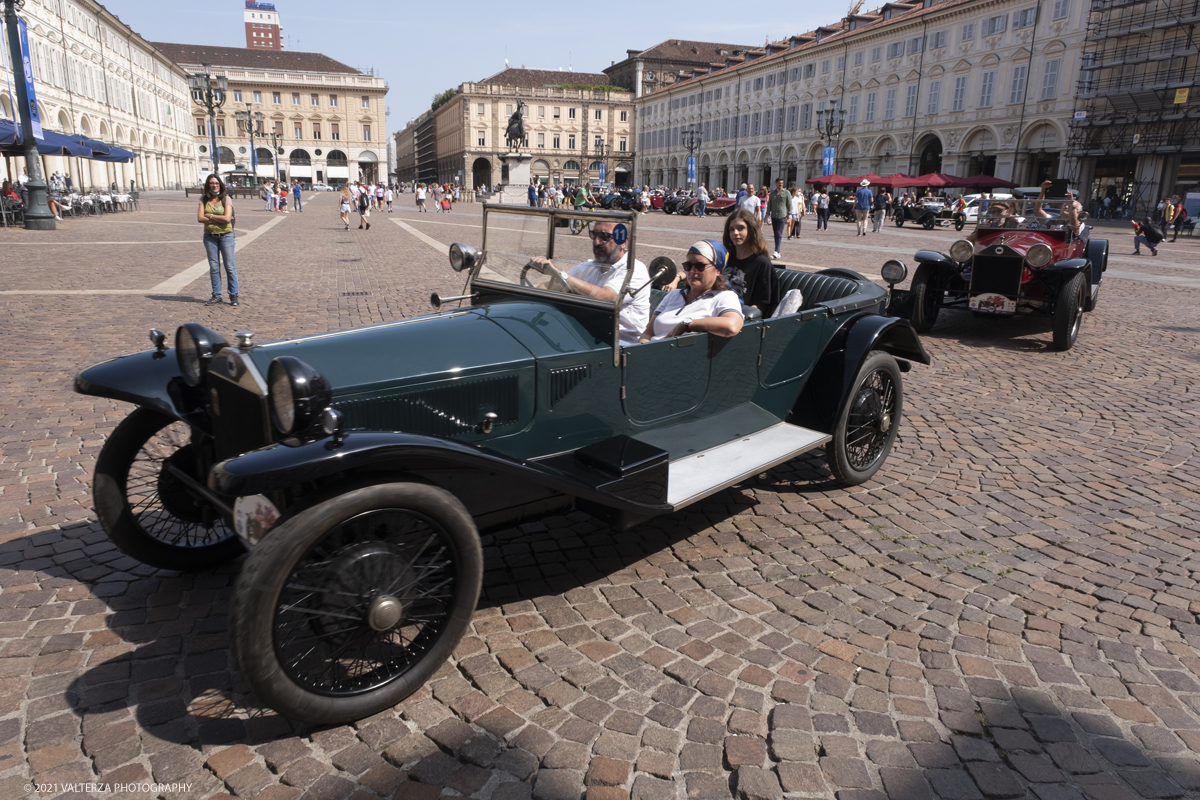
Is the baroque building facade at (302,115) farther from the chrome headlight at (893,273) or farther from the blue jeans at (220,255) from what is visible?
the chrome headlight at (893,273)

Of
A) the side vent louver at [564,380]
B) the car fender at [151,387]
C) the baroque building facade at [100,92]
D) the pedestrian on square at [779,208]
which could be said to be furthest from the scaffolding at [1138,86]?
the baroque building facade at [100,92]

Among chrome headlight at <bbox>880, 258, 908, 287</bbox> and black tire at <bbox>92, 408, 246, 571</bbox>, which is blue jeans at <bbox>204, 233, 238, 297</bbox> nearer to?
black tire at <bbox>92, 408, 246, 571</bbox>

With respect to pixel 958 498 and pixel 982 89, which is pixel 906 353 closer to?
pixel 958 498

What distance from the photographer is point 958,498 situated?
4301 mm

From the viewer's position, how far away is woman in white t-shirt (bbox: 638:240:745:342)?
11.7 feet

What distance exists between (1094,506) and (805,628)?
2.27 meters

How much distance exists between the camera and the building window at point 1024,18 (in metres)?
40.8

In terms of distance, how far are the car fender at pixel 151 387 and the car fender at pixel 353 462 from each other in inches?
33.3

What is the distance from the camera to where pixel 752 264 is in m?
4.77

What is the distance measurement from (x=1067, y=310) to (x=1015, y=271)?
0.83 m

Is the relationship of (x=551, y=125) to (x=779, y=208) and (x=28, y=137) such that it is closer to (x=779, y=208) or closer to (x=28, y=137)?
(x=28, y=137)

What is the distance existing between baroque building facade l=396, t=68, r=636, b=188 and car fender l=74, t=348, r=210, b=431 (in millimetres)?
93753

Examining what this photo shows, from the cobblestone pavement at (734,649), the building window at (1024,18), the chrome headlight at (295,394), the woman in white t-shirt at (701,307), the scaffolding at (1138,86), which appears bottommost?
the cobblestone pavement at (734,649)

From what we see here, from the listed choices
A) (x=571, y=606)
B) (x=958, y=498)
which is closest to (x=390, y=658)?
(x=571, y=606)
